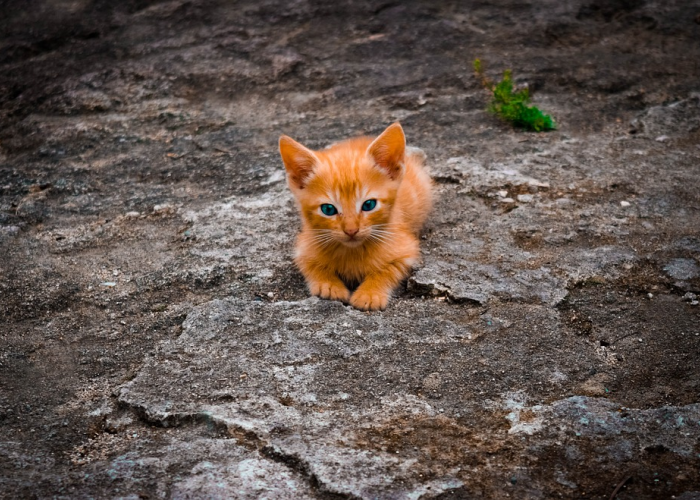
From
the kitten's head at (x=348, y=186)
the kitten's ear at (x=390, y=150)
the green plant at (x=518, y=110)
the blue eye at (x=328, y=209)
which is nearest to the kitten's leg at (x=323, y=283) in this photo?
the kitten's head at (x=348, y=186)

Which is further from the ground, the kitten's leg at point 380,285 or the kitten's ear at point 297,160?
the kitten's ear at point 297,160

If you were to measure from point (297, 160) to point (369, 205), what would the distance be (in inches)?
15.1

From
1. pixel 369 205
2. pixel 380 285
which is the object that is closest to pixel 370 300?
pixel 380 285

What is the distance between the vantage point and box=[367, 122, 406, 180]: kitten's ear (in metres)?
3.06

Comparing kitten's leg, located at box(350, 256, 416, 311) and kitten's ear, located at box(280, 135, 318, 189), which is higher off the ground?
kitten's ear, located at box(280, 135, 318, 189)

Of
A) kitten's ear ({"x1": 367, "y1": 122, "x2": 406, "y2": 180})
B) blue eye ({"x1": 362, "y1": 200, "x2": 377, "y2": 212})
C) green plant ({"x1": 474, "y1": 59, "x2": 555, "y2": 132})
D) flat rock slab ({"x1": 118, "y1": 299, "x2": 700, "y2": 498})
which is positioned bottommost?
flat rock slab ({"x1": 118, "y1": 299, "x2": 700, "y2": 498})

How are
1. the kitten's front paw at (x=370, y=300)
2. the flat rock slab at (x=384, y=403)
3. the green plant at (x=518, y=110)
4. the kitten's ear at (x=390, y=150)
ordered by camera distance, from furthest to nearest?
the green plant at (x=518, y=110)
the kitten's ear at (x=390, y=150)
the kitten's front paw at (x=370, y=300)
the flat rock slab at (x=384, y=403)

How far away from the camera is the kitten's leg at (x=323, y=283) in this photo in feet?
9.97

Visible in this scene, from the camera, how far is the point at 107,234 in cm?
372

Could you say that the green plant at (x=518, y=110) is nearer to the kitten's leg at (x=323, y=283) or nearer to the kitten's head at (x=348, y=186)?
the kitten's head at (x=348, y=186)

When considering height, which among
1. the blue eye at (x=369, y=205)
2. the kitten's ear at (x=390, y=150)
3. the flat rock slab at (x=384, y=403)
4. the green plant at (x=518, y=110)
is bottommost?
the flat rock slab at (x=384, y=403)

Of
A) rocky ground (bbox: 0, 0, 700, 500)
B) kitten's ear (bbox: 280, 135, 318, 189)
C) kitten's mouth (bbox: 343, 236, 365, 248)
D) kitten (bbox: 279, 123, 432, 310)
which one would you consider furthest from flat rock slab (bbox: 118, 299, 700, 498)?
kitten's ear (bbox: 280, 135, 318, 189)

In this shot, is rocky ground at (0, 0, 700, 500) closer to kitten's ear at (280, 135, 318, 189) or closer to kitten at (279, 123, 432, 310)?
kitten at (279, 123, 432, 310)

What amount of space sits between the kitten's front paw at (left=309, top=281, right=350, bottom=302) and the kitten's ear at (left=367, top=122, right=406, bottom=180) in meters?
0.57
